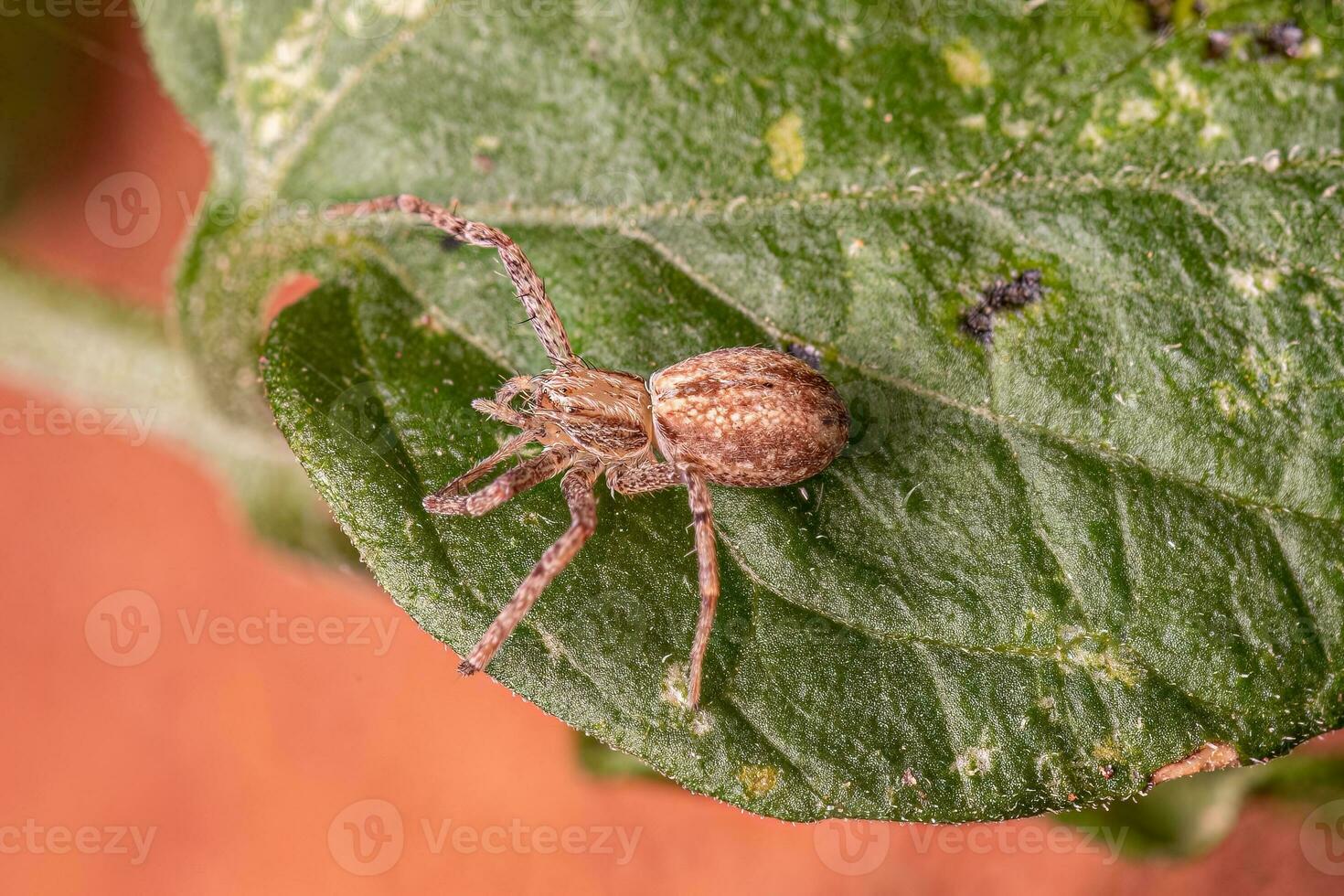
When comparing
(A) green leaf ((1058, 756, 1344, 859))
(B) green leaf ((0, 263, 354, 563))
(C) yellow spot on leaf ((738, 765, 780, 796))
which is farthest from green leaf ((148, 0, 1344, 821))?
(A) green leaf ((1058, 756, 1344, 859))

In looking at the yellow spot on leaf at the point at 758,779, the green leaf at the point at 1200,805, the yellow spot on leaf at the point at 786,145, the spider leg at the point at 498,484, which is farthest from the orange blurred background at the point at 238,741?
the yellow spot on leaf at the point at 786,145

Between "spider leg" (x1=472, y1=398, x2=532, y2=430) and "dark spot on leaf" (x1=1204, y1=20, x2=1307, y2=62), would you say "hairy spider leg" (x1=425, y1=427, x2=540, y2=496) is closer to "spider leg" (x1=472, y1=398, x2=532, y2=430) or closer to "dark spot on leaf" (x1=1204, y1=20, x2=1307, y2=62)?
"spider leg" (x1=472, y1=398, x2=532, y2=430)

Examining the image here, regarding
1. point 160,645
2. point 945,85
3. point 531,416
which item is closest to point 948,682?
point 531,416

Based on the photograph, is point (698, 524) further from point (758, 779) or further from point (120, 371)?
point (120, 371)

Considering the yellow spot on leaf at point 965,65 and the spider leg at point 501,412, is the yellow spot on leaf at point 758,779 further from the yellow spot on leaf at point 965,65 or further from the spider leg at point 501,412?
the yellow spot on leaf at point 965,65

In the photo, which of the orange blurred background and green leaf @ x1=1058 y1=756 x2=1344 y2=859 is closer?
green leaf @ x1=1058 y1=756 x2=1344 y2=859

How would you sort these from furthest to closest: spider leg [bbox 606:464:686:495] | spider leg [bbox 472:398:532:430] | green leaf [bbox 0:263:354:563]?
green leaf [bbox 0:263:354:563]
spider leg [bbox 606:464:686:495]
spider leg [bbox 472:398:532:430]
